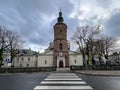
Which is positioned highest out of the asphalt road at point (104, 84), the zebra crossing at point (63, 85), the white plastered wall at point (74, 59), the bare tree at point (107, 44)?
the bare tree at point (107, 44)

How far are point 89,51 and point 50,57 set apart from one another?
15296mm

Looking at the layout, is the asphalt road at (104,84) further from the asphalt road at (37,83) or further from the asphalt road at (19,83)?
the asphalt road at (19,83)

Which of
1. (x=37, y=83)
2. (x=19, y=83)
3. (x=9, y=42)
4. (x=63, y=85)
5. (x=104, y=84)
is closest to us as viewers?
(x=63, y=85)

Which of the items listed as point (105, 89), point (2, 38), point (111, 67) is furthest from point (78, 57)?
point (105, 89)

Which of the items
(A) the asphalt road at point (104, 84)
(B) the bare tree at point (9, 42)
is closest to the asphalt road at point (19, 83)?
(A) the asphalt road at point (104, 84)

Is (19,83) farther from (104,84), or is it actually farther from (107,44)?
(107,44)

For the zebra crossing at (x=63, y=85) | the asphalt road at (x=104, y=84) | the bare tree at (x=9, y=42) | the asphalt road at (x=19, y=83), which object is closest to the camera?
the zebra crossing at (x=63, y=85)

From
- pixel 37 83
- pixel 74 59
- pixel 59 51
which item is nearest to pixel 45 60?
pixel 59 51

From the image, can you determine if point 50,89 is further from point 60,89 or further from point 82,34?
point 82,34

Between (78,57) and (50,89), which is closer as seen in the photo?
(50,89)

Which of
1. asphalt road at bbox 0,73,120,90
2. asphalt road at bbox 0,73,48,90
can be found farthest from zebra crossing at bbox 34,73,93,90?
asphalt road at bbox 0,73,48,90

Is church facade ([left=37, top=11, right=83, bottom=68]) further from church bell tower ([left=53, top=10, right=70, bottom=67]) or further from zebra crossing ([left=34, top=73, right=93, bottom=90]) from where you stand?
zebra crossing ([left=34, top=73, right=93, bottom=90])

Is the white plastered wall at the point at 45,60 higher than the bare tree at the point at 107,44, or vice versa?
the bare tree at the point at 107,44

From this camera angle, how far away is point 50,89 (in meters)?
7.81
